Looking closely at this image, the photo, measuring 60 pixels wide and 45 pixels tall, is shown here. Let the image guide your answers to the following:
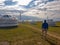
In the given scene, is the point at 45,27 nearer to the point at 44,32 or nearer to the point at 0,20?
the point at 44,32

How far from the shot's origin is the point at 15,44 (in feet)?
63.1

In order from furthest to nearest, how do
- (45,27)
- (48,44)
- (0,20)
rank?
(0,20) → (45,27) → (48,44)

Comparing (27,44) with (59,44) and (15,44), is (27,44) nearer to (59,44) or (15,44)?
(15,44)

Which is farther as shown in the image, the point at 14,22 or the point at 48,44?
the point at 14,22

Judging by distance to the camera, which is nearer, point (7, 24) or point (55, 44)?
point (55, 44)

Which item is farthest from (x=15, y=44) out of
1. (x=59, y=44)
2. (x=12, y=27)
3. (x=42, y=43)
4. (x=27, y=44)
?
(x=12, y=27)

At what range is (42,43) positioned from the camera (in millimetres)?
19672

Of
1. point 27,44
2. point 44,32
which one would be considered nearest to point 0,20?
point 44,32

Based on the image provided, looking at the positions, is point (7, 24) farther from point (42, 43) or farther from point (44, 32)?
point (42, 43)

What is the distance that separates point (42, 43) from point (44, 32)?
2766mm

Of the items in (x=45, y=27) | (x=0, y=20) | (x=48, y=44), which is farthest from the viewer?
(x=0, y=20)

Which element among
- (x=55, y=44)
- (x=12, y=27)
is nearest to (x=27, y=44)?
(x=55, y=44)

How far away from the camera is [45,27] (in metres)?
21.8

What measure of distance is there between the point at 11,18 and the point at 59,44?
53.3 feet
